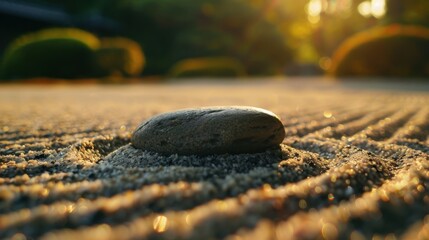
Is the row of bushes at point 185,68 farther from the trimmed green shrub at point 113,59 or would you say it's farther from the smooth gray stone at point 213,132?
the smooth gray stone at point 213,132

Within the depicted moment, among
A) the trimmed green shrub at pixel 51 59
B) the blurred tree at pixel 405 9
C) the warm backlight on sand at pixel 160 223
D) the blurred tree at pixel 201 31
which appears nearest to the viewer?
the warm backlight on sand at pixel 160 223

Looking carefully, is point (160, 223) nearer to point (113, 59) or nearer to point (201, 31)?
point (113, 59)

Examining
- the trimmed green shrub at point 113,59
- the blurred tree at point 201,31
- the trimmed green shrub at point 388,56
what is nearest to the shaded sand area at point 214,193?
the trimmed green shrub at point 388,56

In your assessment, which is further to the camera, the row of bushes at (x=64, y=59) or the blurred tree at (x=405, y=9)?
the blurred tree at (x=405, y=9)

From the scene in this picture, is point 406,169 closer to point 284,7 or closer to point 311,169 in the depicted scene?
point 311,169

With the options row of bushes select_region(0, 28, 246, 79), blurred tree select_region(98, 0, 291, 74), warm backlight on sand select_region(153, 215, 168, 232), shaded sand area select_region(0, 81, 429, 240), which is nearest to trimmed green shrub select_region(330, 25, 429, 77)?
row of bushes select_region(0, 28, 246, 79)

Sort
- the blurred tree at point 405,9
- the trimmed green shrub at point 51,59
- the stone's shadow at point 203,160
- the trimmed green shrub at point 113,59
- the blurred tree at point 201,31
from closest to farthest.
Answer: the stone's shadow at point 203,160, the trimmed green shrub at point 51,59, the trimmed green shrub at point 113,59, the blurred tree at point 405,9, the blurred tree at point 201,31

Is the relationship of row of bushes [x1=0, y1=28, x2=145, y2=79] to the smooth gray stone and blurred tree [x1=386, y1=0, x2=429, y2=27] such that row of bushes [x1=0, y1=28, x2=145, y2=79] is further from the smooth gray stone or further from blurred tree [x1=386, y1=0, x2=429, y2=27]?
blurred tree [x1=386, y1=0, x2=429, y2=27]

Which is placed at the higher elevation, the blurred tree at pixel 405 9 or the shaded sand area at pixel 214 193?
the blurred tree at pixel 405 9
